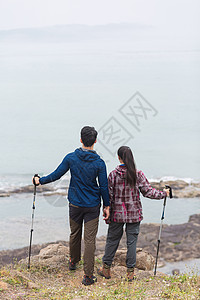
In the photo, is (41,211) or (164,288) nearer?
(164,288)

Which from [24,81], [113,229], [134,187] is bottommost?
[113,229]

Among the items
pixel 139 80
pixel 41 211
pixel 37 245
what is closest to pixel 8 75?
pixel 139 80

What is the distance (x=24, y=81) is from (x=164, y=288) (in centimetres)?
3442

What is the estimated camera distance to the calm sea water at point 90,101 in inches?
964

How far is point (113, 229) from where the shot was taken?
400 cm

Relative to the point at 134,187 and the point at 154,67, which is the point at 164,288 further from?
the point at 154,67

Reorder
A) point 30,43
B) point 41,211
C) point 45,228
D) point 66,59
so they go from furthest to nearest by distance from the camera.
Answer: point 66,59 < point 30,43 < point 41,211 < point 45,228

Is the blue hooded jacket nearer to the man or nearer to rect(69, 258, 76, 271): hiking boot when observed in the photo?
the man

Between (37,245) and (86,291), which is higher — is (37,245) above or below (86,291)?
below

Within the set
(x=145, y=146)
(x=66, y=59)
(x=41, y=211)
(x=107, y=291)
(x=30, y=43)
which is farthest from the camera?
(x=66, y=59)

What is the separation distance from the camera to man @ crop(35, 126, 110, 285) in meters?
3.79

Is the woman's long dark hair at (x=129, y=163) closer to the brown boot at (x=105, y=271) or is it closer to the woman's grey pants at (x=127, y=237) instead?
the woman's grey pants at (x=127, y=237)

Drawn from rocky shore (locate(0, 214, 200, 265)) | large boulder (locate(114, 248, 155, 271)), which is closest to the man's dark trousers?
large boulder (locate(114, 248, 155, 271))

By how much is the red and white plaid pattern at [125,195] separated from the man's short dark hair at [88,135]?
356mm
